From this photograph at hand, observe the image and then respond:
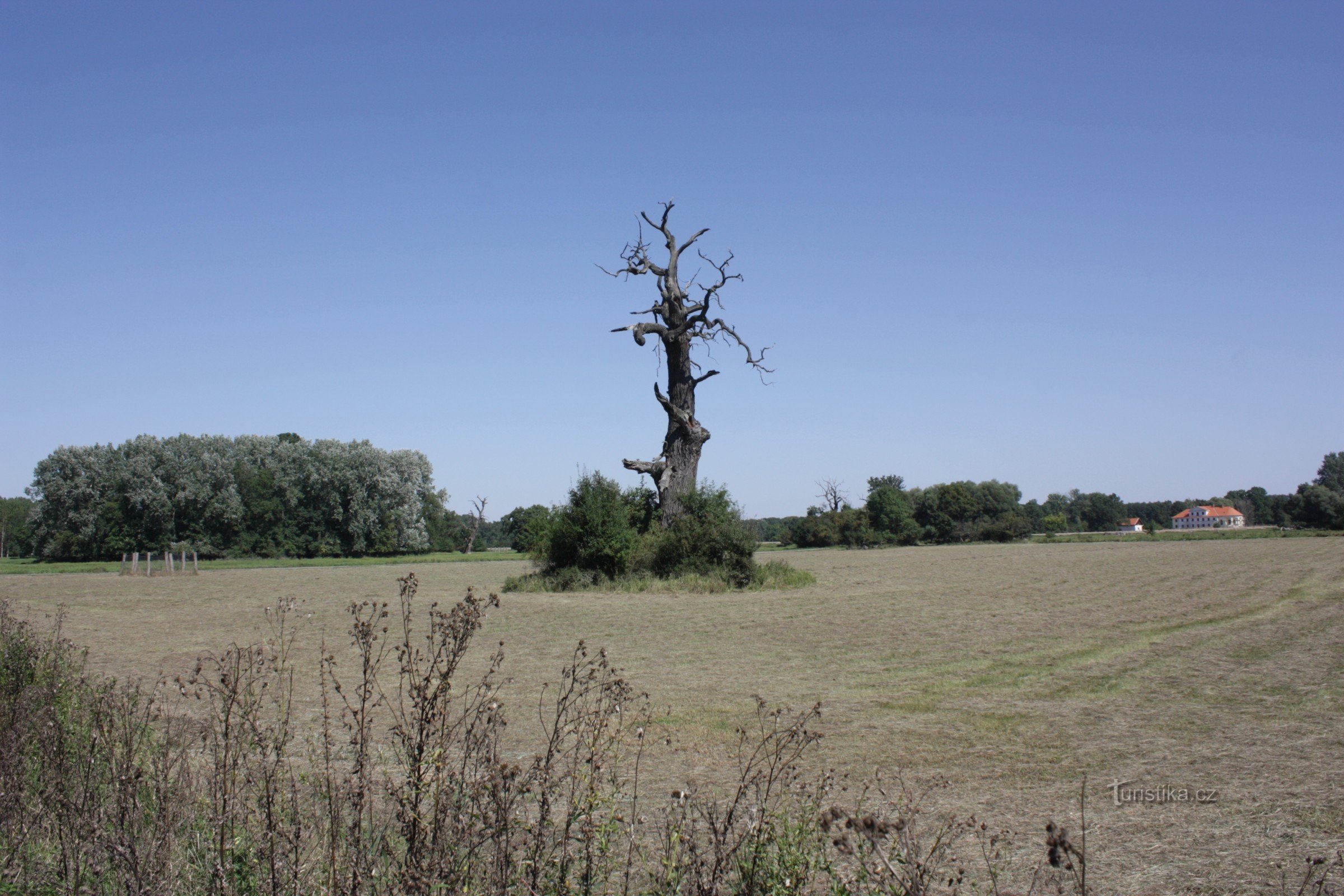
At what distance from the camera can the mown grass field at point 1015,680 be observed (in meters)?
5.03

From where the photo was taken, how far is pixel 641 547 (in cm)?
2716

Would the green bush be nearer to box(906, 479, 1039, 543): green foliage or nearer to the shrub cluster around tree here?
the shrub cluster around tree

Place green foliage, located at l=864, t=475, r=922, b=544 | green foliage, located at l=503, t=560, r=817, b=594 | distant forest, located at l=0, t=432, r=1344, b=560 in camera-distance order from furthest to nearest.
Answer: green foliage, located at l=864, t=475, r=922, b=544 → distant forest, located at l=0, t=432, r=1344, b=560 → green foliage, located at l=503, t=560, r=817, b=594

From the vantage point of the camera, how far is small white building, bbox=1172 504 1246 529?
146375 mm

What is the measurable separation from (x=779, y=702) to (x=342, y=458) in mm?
65201

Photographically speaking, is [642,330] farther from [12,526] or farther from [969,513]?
[12,526]

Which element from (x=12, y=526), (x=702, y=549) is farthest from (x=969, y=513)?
(x=12, y=526)

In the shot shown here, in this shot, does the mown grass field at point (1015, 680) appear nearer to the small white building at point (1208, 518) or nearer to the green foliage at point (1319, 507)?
the green foliage at point (1319, 507)

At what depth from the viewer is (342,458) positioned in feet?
223

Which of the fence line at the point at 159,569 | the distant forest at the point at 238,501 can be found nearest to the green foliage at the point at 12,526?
the distant forest at the point at 238,501

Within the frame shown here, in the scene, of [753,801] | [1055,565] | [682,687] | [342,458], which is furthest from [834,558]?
[753,801]

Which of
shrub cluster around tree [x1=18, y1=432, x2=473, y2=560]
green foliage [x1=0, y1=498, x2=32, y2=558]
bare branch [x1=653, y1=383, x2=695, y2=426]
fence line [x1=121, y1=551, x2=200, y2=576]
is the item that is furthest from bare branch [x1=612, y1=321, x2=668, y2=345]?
green foliage [x1=0, y1=498, x2=32, y2=558]

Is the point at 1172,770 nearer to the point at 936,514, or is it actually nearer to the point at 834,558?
the point at 834,558

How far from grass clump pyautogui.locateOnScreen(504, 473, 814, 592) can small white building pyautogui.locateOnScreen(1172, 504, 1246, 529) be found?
471ft
